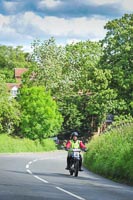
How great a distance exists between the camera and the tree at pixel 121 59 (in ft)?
210

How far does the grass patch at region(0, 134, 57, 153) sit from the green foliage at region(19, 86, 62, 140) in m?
1.25

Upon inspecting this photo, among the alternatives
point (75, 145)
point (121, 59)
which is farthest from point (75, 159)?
point (121, 59)

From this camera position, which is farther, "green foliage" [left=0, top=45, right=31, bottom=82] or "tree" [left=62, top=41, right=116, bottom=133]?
"green foliage" [left=0, top=45, right=31, bottom=82]

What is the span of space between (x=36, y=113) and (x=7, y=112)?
6.64 m

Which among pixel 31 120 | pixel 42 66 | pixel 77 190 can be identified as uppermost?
pixel 42 66

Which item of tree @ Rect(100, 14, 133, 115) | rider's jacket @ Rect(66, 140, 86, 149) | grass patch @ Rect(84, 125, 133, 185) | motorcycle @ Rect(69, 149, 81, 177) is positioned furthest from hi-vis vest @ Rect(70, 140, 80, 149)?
tree @ Rect(100, 14, 133, 115)

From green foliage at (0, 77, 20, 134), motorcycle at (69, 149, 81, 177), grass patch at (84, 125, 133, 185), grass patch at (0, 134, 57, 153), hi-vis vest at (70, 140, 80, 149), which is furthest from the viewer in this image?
green foliage at (0, 77, 20, 134)

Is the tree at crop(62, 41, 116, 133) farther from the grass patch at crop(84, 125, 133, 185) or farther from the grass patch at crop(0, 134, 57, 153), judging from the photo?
the grass patch at crop(84, 125, 133, 185)

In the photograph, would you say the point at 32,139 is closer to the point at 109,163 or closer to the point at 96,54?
the point at 96,54

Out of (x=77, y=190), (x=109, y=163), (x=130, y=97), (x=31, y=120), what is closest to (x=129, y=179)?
(x=109, y=163)

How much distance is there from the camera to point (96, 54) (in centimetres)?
8006

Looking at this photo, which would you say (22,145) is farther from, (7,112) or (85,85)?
(85,85)

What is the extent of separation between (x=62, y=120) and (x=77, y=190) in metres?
59.8

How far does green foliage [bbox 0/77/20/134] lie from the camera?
66.1m
